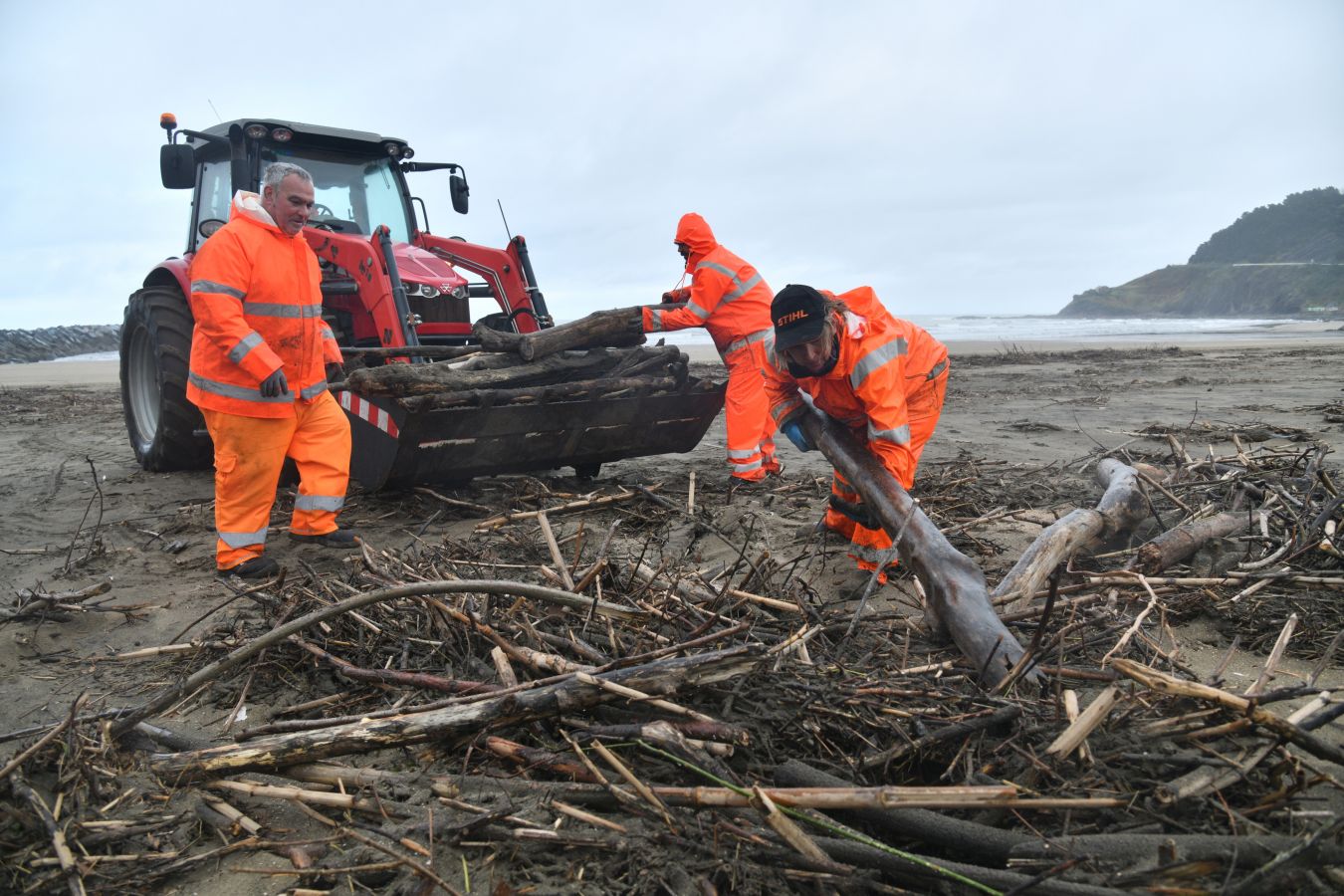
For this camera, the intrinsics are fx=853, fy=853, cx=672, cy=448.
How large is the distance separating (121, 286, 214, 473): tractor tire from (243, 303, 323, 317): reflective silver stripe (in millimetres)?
1541

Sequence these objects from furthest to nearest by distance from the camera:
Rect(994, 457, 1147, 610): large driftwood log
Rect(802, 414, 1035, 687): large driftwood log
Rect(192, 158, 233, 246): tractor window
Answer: Rect(192, 158, 233, 246): tractor window < Rect(994, 457, 1147, 610): large driftwood log < Rect(802, 414, 1035, 687): large driftwood log

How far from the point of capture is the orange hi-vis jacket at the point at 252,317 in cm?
448

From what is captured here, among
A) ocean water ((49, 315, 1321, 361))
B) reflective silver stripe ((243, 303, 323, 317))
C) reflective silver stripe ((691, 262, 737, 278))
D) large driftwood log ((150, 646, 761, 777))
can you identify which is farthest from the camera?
ocean water ((49, 315, 1321, 361))

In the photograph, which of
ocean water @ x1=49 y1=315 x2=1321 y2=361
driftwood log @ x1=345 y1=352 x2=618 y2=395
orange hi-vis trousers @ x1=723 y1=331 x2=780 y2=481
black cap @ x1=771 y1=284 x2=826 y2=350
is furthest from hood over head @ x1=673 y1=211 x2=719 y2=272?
ocean water @ x1=49 y1=315 x2=1321 y2=361

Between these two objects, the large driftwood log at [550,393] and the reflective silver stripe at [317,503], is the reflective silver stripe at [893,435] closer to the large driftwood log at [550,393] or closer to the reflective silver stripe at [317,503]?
the large driftwood log at [550,393]

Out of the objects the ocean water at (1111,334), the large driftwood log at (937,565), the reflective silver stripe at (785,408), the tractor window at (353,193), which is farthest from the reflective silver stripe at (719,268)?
the ocean water at (1111,334)

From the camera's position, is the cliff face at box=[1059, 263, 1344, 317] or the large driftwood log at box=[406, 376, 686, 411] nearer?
the large driftwood log at box=[406, 376, 686, 411]

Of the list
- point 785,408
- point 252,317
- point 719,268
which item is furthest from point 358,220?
point 785,408

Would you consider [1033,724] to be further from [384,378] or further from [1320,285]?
[1320,285]

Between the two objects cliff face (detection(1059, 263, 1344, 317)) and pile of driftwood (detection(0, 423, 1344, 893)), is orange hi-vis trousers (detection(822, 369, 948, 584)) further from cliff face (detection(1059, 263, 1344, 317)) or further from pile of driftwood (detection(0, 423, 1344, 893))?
cliff face (detection(1059, 263, 1344, 317))

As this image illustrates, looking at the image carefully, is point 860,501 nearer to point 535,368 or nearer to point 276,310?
point 535,368

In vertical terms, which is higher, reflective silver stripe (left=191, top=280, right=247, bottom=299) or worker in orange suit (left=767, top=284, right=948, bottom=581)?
reflective silver stripe (left=191, top=280, right=247, bottom=299)

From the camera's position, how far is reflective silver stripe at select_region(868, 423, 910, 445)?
4160mm

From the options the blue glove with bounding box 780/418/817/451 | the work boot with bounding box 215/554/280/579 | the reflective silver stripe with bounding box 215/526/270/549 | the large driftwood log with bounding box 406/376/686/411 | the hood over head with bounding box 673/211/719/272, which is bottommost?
the work boot with bounding box 215/554/280/579
